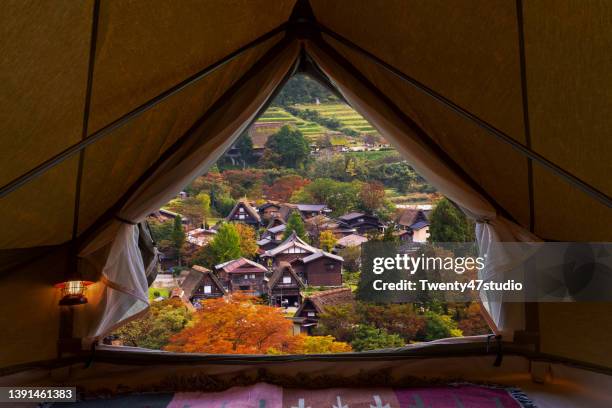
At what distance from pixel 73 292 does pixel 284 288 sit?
1203 millimetres

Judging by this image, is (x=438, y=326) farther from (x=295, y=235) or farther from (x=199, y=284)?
(x=199, y=284)

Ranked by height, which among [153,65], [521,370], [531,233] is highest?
[153,65]

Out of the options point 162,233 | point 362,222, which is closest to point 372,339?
point 362,222

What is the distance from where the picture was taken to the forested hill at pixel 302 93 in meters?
3.07

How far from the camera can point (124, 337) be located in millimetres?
3029

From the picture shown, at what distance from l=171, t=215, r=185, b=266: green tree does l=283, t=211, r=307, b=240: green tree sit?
622 mm

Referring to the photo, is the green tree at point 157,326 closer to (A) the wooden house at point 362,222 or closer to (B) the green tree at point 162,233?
(B) the green tree at point 162,233

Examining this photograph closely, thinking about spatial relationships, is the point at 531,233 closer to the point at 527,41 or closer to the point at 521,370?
the point at 521,370

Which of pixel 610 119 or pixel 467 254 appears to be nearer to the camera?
pixel 610 119

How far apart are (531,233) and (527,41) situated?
3.46 ft

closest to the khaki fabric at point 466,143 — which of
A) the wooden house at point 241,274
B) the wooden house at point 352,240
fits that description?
the wooden house at point 352,240

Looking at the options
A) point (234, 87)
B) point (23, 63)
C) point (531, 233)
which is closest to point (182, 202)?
point (234, 87)

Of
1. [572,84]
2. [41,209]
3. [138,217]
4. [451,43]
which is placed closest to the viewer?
[572,84]

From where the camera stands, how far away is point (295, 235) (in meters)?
3.21
